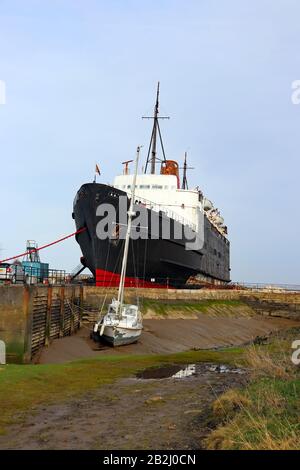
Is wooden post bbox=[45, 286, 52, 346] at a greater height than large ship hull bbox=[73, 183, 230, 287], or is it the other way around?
large ship hull bbox=[73, 183, 230, 287]

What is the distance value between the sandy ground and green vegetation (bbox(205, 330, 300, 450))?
38.0ft

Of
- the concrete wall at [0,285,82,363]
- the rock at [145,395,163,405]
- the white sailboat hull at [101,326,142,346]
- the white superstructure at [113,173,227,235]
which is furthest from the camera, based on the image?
the white superstructure at [113,173,227,235]

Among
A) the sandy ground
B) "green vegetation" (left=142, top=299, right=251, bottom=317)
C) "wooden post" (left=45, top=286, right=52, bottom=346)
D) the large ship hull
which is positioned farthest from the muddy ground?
"green vegetation" (left=142, top=299, right=251, bottom=317)

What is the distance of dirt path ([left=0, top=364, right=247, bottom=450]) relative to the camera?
7.66m

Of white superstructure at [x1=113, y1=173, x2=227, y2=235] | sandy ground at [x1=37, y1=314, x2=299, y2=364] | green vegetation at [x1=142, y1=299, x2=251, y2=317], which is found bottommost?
sandy ground at [x1=37, y1=314, x2=299, y2=364]

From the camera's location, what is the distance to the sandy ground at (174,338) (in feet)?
73.4

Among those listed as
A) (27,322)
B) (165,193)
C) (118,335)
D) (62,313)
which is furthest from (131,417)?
(165,193)

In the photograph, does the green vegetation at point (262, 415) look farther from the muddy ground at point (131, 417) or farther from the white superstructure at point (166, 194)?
the white superstructure at point (166, 194)

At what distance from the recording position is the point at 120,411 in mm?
9984

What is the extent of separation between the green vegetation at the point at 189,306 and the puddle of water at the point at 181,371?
59.3 feet

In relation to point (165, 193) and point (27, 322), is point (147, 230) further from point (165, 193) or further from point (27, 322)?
point (27, 322)

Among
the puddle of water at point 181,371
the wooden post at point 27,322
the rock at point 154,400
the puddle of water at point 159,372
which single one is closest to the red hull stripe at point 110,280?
the wooden post at point 27,322

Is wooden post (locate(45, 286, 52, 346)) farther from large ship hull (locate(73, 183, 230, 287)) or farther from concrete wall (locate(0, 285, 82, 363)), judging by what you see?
large ship hull (locate(73, 183, 230, 287))
